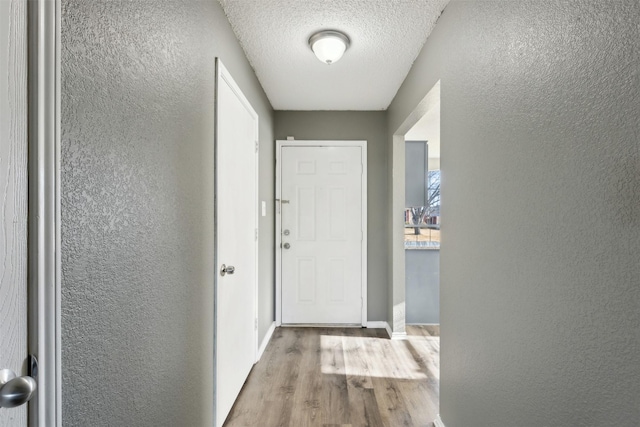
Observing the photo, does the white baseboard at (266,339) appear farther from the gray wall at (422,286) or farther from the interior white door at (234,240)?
the gray wall at (422,286)

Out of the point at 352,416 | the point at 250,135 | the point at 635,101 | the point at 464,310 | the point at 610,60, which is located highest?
the point at 250,135

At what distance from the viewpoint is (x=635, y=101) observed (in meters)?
0.72

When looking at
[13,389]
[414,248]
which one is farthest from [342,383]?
[13,389]

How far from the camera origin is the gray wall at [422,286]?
150 inches

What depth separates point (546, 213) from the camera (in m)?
1.01

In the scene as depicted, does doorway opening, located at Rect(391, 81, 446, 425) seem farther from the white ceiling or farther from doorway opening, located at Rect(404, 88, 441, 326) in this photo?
the white ceiling

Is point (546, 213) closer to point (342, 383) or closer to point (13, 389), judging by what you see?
point (13, 389)

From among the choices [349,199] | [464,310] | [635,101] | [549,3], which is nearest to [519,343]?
[464,310]

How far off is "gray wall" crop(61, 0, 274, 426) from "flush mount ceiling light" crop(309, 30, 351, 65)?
26.4 inches

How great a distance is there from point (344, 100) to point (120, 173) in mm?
2818

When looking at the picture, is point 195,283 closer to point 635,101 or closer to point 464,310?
point 464,310

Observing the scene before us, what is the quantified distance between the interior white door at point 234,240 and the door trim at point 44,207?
1.10 meters

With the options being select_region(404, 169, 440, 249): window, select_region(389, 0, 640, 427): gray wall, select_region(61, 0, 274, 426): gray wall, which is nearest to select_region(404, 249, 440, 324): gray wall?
select_region(404, 169, 440, 249): window

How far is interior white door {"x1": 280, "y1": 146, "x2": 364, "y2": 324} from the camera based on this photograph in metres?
3.80
